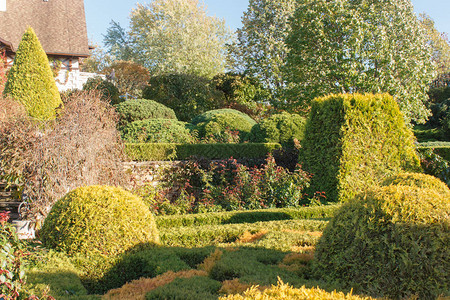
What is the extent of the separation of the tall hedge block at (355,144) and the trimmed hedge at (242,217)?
3.19ft

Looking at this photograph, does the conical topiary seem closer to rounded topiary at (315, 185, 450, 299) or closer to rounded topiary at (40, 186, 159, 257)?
rounded topiary at (40, 186, 159, 257)

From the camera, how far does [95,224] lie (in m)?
4.16

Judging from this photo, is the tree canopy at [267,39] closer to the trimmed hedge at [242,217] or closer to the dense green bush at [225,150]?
the dense green bush at [225,150]

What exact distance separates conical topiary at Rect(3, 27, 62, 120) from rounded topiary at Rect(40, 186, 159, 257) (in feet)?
28.3

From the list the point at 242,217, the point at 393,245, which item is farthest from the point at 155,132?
the point at 393,245

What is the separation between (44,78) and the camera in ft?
40.7

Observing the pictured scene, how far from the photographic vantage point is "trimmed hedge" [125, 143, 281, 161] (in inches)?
362

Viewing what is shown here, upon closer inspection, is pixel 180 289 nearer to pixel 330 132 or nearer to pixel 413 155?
pixel 330 132

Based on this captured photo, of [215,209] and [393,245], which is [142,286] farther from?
[215,209]

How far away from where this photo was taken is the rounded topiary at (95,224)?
4.11m

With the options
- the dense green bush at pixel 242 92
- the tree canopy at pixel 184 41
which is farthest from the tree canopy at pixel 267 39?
the tree canopy at pixel 184 41

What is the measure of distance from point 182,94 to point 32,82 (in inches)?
359

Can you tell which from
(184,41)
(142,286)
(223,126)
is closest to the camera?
(142,286)

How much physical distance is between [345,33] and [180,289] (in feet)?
48.8
